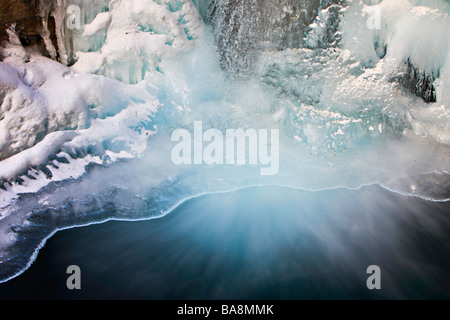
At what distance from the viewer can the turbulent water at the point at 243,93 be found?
2.72 metres

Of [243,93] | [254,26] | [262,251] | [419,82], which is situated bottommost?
[262,251]

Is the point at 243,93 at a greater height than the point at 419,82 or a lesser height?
lesser

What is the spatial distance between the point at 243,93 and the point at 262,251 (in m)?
1.58

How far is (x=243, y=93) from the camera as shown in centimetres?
315

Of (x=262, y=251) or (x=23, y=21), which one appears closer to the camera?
(x=262, y=251)

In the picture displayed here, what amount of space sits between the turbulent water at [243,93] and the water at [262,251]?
176 millimetres

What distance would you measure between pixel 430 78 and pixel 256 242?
2451 millimetres

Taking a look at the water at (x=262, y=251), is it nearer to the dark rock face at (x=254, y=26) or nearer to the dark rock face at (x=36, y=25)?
the dark rock face at (x=254, y=26)

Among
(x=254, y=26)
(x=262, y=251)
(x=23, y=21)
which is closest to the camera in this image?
(x=262, y=251)

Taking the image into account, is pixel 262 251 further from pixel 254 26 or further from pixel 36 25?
pixel 36 25

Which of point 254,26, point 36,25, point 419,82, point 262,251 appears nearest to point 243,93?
point 254,26

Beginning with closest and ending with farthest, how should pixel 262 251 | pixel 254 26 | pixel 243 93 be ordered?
pixel 262 251 < pixel 254 26 < pixel 243 93

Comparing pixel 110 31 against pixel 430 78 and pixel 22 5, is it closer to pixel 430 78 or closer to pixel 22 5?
pixel 22 5
